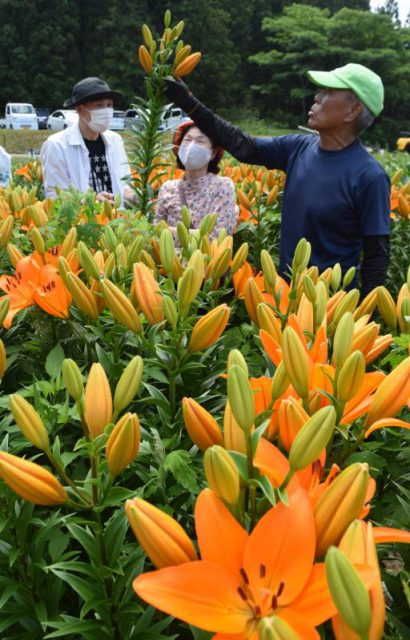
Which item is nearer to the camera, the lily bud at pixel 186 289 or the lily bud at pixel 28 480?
the lily bud at pixel 28 480

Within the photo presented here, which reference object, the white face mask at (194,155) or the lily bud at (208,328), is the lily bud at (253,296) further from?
the white face mask at (194,155)

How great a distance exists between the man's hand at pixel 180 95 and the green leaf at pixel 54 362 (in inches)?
66.8

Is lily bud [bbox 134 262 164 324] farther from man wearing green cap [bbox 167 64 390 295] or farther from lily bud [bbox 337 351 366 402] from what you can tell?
man wearing green cap [bbox 167 64 390 295]

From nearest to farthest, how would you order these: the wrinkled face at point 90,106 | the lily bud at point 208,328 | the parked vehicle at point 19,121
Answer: the lily bud at point 208,328 → the wrinkled face at point 90,106 → the parked vehicle at point 19,121

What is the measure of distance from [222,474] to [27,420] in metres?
0.32

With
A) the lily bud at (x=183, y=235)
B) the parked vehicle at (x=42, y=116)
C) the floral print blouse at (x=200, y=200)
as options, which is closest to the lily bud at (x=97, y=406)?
the lily bud at (x=183, y=235)

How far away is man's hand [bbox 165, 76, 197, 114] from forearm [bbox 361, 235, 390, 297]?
3.57 ft

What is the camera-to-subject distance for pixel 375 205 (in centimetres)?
284

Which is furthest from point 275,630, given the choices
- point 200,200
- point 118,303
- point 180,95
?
point 200,200

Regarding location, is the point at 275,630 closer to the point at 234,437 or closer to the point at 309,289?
the point at 234,437

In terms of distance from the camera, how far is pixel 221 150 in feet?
11.6

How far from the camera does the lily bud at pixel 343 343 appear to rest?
0.97 metres

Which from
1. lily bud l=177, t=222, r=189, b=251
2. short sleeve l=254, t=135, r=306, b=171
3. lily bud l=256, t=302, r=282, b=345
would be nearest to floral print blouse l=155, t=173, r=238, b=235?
short sleeve l=254, t=135, r=306, b=171

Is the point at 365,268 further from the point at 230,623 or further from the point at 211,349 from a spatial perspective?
the point at 230,623
